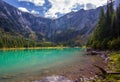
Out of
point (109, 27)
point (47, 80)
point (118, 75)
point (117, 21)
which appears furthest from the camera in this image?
point (109, 27)

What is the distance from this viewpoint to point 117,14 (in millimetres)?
89562

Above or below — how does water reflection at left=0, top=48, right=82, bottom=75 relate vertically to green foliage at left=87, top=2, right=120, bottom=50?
below

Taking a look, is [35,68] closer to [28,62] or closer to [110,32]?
[28,62]

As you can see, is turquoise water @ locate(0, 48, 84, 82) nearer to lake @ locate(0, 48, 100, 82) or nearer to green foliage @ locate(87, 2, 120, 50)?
lake @ locate(0, 48, 100, 82)

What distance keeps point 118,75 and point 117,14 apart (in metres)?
64.5

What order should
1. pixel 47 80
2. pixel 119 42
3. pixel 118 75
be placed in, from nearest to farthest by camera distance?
pixel 118 75 < pixel 47 80 < pixel 119 42

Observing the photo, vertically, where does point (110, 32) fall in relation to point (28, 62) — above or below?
above

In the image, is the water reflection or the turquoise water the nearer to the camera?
the turquoise water

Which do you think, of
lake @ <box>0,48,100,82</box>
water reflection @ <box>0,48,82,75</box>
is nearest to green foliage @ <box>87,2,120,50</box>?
lake @ <box>0,48,100,82</box>

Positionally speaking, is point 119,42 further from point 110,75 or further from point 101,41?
point 110,75

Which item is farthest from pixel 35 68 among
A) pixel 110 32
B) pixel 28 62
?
pixel 110 32

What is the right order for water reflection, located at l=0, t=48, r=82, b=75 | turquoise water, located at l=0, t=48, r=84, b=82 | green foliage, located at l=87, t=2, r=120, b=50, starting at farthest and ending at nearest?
green foliage, located at l=87, t=2, r=120, b=50, water reflection, located at l=0, t=48, r=82, b=75, turquoise water, located at l=0, t=48, r=84, b=82

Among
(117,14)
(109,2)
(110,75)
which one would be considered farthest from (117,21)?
(110,75)

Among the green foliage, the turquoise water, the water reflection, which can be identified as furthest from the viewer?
the green foliage
